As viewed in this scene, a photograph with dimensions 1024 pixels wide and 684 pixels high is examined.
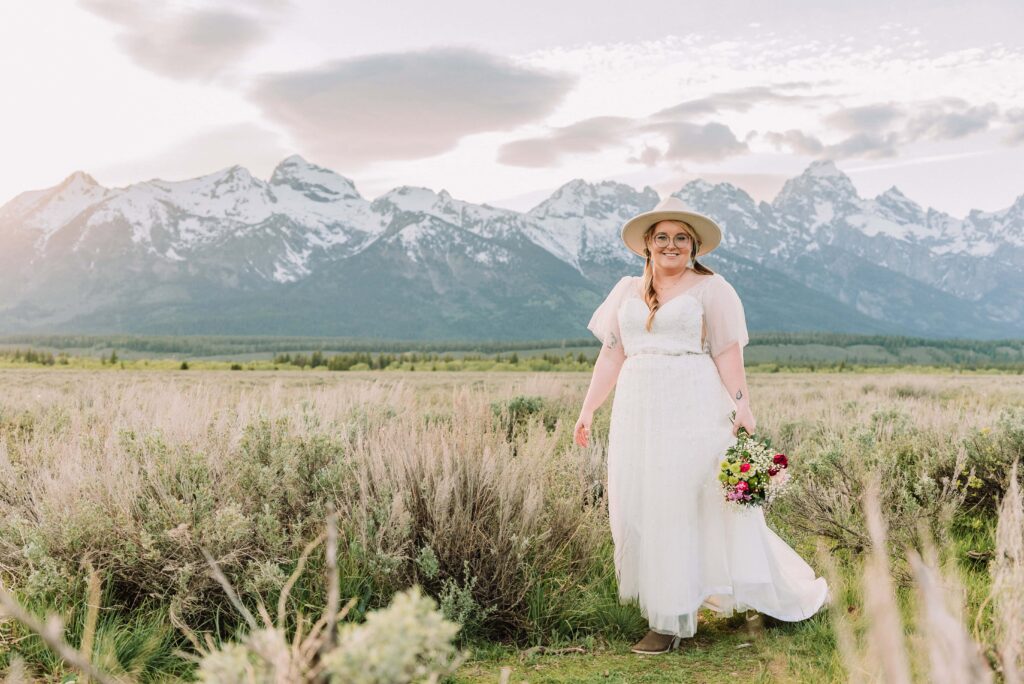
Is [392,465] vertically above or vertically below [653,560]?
above

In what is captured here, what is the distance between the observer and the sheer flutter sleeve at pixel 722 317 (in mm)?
5098

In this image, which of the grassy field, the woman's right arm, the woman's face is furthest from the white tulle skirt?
the woman's face

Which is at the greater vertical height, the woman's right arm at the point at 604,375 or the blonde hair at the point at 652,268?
the blonde hair at the point at 652,268

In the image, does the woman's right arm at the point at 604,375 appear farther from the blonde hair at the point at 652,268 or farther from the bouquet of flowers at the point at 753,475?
the bouquet of flowers at the point at 753,475

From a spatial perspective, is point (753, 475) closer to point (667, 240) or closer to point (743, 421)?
point (743, 421)

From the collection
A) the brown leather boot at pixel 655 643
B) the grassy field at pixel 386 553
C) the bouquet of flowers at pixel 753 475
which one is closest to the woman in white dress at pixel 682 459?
the brown leather boot at pixel 655 643

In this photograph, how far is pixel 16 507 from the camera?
505 cm

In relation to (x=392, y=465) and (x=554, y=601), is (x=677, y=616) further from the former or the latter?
(x=392, y=465)

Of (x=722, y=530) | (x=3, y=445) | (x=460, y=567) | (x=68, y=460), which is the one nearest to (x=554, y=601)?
(x=460, y=567)

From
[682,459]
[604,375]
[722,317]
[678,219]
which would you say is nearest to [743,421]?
[682,459]

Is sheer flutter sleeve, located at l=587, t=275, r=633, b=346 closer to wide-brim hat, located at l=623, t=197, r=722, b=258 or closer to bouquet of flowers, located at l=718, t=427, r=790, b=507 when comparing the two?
wide-brim hat, located at l=623, t=197, r=722, b=258

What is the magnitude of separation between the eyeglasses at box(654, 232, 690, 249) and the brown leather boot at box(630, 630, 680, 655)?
2.44 metres

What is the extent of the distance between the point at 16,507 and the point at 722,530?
4.48 metres

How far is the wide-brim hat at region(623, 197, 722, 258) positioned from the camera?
5.21m
